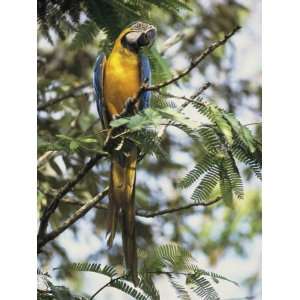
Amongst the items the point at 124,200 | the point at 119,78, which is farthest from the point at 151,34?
the point at 124,200

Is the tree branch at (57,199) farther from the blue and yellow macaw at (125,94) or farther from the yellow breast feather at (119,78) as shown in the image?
the yellow breast feather at (119,78)

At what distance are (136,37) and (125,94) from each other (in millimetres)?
193

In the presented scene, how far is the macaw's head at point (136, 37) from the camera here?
7.45 feet

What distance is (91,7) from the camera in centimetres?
230

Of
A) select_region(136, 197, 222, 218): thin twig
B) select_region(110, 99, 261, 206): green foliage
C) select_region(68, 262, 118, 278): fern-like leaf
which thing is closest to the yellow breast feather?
select_region(110, 99, 261, 206): green foliage

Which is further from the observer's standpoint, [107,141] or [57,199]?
[57,199]

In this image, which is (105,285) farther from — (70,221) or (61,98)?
(61,98)

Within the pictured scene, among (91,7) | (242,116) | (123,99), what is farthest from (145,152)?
(91,7)

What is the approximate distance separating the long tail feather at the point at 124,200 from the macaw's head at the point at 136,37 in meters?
0.38

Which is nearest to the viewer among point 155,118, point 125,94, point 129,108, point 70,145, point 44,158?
point 155,118

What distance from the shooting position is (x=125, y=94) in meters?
2.26

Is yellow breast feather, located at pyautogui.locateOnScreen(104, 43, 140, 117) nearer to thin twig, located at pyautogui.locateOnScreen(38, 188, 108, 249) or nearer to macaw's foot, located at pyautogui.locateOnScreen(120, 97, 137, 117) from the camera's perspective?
macaw's foot, located at pyautogui.locateOnScreen(120, 97, 137, 117)
